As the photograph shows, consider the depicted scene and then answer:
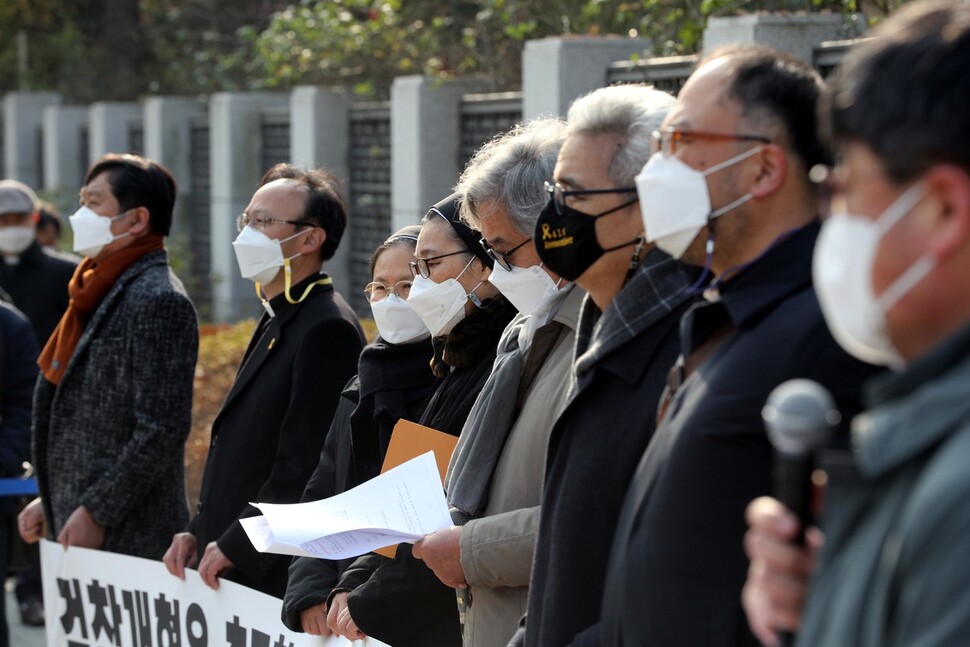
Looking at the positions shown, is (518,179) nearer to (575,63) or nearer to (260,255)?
(260,255)

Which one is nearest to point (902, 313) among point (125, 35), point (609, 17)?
point (609, 17)

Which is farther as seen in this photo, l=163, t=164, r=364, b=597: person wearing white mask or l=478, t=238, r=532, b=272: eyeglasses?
l=163, t=164, r=364, b=597: person wearing white mask

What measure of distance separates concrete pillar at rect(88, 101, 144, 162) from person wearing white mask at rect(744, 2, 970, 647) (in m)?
16.1

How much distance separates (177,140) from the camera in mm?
15438

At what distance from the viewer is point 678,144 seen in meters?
2.38

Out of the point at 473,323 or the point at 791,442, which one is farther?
the point at 473,323

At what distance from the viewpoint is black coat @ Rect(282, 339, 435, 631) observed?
382 centimetres

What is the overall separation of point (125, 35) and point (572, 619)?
2017 cm

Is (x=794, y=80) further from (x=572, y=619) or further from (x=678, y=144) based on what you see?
(x=572, y=619)

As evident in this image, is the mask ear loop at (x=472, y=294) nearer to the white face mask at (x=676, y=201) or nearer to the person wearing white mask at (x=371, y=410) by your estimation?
the person wearing white mask at (x=371, y=410)

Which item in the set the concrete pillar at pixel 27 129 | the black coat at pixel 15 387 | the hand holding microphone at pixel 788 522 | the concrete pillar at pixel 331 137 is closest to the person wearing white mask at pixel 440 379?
the hand holding microphone at pixel 788 522

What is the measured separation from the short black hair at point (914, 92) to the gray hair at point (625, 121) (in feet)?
4.00

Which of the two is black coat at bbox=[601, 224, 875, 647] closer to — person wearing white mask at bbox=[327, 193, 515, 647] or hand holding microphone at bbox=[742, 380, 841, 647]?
hand holding microphone at bbox=[742, 380, 841, 647]

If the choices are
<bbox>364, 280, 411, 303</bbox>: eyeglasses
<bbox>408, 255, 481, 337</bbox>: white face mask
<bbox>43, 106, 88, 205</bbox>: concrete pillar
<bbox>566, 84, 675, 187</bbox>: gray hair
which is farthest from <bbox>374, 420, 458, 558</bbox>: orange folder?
<bbox>43, 106, 88, 205</bbox>: concrete pillar
